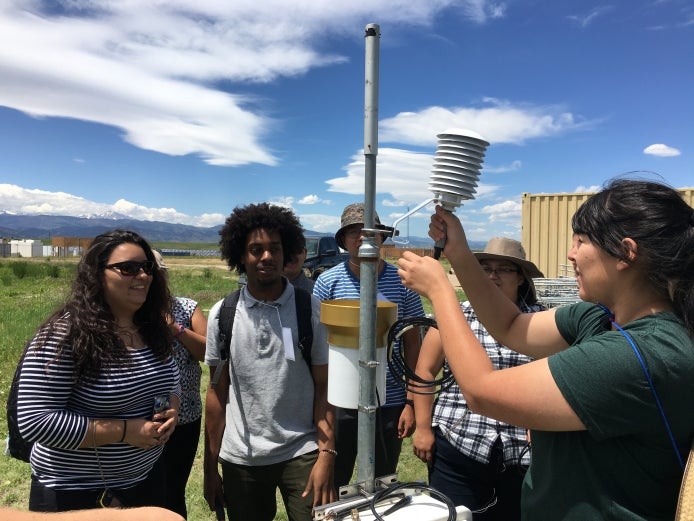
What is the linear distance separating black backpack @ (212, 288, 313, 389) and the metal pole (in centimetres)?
122

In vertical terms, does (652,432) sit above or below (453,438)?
above

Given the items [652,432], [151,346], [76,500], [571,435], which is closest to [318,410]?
[151,346]

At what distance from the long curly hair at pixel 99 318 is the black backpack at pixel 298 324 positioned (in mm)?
290

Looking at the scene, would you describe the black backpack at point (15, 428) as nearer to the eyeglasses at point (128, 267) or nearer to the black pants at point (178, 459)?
the eyeglasses at point (128, 267)

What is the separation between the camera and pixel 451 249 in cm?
149

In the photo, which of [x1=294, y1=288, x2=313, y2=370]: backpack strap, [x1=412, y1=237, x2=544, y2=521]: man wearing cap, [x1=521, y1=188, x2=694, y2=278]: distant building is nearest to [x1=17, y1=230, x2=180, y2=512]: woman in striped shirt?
[x1=294, y1=288, x2=313, y2=370]: backpack strap

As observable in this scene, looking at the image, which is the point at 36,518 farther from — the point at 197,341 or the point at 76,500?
the point at 197,341

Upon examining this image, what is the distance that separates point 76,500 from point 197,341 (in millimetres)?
1225

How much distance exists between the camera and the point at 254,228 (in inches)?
113

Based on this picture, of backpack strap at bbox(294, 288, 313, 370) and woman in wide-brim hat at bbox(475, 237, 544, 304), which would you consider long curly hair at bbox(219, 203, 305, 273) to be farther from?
woman in wide-brim hat at bbox(475, 237, 544, 304)

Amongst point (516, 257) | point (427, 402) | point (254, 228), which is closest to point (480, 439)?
point (427, 402)

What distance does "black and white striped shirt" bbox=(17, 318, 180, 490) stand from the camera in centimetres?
185

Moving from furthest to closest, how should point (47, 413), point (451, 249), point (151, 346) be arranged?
1. point (151, 346)
2. point (47, 413)
3. point (451, 249)

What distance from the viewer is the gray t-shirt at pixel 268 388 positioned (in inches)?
97.6
